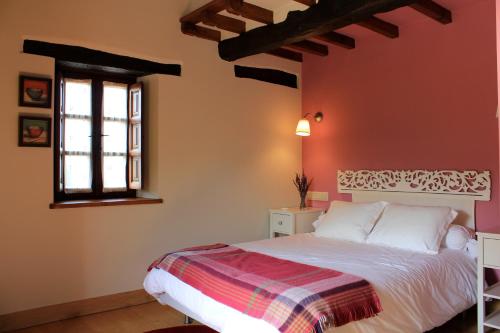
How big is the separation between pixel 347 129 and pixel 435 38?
4.03 feet

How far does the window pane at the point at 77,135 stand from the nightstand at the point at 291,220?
2.06 metres

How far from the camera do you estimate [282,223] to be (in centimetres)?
443

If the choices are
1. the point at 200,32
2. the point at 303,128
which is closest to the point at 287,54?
the point at 303,128

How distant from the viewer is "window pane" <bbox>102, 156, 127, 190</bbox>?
12.5ft

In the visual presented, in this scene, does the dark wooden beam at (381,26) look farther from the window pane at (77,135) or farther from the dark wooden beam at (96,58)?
the window pane at (77,135)

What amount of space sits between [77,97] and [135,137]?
0.62 m

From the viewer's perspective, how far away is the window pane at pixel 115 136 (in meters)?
3.79

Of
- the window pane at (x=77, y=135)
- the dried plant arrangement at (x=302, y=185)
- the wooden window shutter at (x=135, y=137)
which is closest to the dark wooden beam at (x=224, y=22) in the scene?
the wooden window shutter at (x=135, y=137)

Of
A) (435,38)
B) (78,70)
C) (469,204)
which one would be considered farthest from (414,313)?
(78,70)

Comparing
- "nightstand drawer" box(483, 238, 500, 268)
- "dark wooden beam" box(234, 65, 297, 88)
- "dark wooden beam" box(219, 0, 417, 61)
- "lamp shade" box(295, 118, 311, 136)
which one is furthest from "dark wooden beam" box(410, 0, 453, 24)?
"nightstand drawer" box(483, 238, 500, 268)

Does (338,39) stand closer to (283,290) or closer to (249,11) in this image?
(249,11)

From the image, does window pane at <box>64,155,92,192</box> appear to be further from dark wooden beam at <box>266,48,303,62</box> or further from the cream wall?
dark wooden beam at <box>266,48,303,62</box>

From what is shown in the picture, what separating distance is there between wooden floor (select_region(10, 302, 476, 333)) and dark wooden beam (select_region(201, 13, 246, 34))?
99.4 inches

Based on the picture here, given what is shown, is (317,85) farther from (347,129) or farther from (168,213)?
(168,213)
